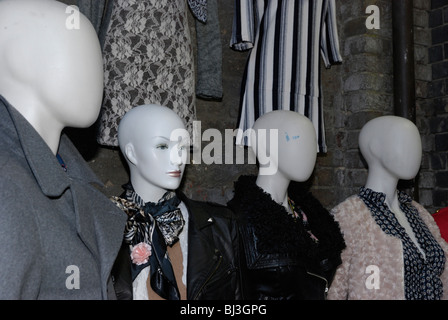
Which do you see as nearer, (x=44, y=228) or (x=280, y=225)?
(x=44, y=228)

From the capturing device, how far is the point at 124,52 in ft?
8.55

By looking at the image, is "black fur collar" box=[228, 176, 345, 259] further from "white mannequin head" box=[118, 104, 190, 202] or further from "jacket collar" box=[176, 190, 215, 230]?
"white mannequin head" box=[118, 104, 190, 202]

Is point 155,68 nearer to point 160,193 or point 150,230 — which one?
point 160,193

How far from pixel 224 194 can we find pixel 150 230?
1.33 m

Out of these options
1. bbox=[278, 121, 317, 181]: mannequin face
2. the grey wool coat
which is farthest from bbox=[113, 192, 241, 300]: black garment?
the grey wool coat

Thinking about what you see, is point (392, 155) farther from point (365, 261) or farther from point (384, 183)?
point (365, 261)

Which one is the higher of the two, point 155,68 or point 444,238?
point 155,68

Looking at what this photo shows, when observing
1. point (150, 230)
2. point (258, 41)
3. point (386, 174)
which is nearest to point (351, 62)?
point (258, 41)

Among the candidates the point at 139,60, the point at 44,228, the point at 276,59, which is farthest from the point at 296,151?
the point at 44,228

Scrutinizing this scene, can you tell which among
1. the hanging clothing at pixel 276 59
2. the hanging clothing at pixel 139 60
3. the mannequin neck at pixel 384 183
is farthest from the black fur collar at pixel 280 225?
the hanging clothing at pixel 276 59

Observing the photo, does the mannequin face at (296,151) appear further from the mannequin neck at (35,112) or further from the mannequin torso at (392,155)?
the mannequin neck at (35,112)

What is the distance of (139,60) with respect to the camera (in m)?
2.62

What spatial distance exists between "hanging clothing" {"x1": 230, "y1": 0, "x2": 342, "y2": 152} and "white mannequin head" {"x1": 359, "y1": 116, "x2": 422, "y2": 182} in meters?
0.65

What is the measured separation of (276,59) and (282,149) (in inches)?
38.6
